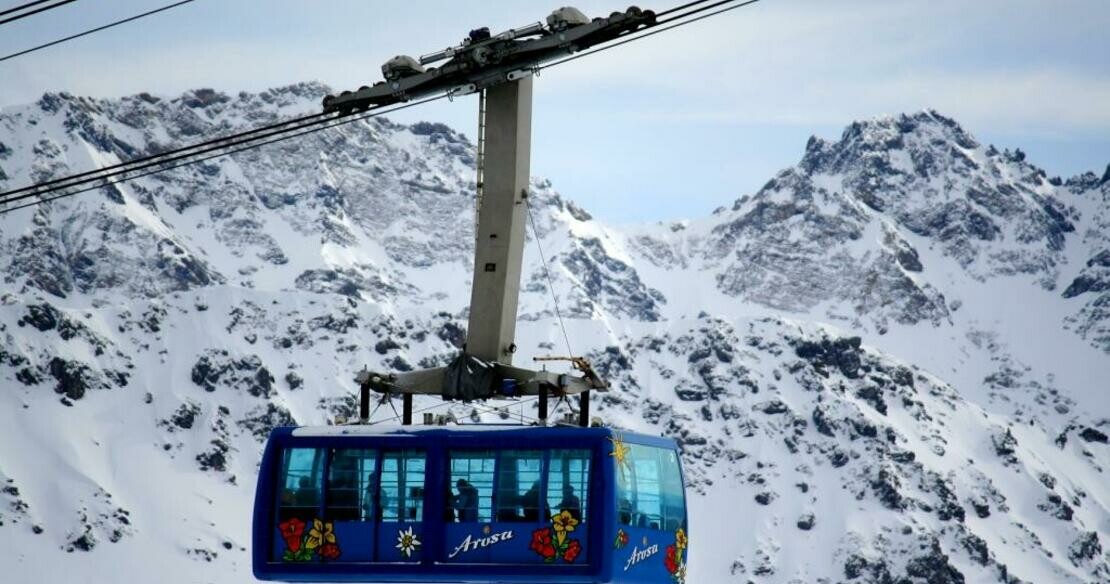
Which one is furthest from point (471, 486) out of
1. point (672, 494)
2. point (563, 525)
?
point (672, 494)

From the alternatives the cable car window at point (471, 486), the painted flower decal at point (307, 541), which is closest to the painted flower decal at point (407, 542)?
the cable car window at point (471, 486)

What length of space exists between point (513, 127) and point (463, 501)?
8999 millimetres

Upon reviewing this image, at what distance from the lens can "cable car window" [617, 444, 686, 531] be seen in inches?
1791

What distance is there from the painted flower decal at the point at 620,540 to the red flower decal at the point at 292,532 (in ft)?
23.2

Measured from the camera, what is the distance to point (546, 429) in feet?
148

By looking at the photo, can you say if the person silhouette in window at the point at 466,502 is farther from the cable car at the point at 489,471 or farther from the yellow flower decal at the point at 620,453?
the yellow flower decal at the point at 620,453

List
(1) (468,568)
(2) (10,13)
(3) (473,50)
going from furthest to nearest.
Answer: (3) (473,50) → (1) (468,568) → (2) (10,13)

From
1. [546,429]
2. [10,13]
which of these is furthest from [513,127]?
[10,13]

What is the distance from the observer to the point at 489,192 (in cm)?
4862

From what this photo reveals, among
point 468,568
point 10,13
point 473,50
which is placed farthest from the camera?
point 473,50

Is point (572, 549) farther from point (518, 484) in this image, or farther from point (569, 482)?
point (518, 484)

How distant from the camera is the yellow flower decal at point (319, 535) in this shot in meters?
46.0

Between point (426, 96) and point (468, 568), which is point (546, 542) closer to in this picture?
point (468, 568)

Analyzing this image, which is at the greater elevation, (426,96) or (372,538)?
(426,96)
